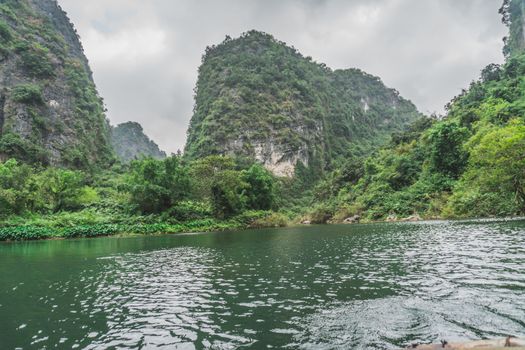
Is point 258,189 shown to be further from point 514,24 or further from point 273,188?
point 514,24

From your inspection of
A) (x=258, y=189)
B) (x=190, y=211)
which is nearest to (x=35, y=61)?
(x=190, y=211)

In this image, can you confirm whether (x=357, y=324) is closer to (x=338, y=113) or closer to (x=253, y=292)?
(x=253, y=292)

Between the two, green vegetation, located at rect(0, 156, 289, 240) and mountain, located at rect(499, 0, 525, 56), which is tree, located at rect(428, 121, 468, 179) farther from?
mountain, located at rect(499, 0, 525, 56)

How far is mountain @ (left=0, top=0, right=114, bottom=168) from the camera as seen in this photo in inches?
3398

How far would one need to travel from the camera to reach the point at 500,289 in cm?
1070

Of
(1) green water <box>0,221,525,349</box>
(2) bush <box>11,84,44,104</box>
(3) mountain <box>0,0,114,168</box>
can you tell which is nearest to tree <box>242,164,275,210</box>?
(1) green water <box>0,221,525,349</box>

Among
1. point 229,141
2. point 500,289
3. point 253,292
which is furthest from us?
point 229,141

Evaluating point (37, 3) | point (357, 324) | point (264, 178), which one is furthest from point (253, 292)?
point (37, 3)

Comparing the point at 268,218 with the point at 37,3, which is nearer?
the point at 268,218

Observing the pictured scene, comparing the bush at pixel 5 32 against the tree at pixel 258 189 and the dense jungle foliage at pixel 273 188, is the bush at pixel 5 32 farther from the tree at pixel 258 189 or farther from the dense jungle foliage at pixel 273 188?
the tree at pixel 258 189

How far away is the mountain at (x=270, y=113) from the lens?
12964 centimetres

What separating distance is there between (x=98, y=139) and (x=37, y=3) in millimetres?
71225

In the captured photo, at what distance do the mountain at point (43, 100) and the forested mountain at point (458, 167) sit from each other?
226 ft

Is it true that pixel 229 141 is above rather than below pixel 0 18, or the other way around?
below
